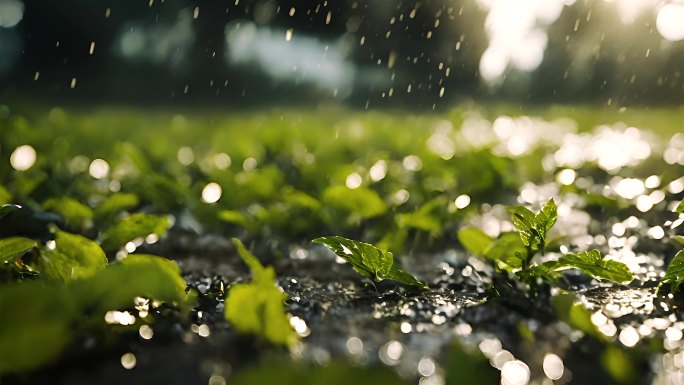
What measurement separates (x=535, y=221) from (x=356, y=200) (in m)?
0.72

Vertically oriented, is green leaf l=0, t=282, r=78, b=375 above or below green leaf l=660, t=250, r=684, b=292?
below

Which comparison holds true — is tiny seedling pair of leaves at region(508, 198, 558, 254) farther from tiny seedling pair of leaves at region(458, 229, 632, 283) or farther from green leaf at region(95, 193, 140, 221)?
green leaf at region(95, 193, 140, 221)

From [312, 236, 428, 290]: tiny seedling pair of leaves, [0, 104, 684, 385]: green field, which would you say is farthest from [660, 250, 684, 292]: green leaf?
[312, 236, 428, 290]: tiny seedling pair of leaves

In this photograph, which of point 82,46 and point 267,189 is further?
point 82,46

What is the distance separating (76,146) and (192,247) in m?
2.17

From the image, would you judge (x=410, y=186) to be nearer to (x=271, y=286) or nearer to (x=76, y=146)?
(x=271, y=286)

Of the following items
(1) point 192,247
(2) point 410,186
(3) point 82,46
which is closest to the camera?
(1) point 192,247

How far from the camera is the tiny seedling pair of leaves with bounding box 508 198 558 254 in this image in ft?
4.03

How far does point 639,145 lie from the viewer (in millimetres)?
4879

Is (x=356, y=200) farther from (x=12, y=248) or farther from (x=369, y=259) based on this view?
(x=12, y=248)

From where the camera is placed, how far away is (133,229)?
4.87 feet

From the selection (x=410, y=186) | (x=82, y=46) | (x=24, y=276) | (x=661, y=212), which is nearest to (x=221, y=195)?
(x=410, y=186)

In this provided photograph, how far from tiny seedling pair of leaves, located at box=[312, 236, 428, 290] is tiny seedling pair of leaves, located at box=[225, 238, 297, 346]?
0.24 meters

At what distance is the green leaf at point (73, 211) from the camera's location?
5.66 feet
